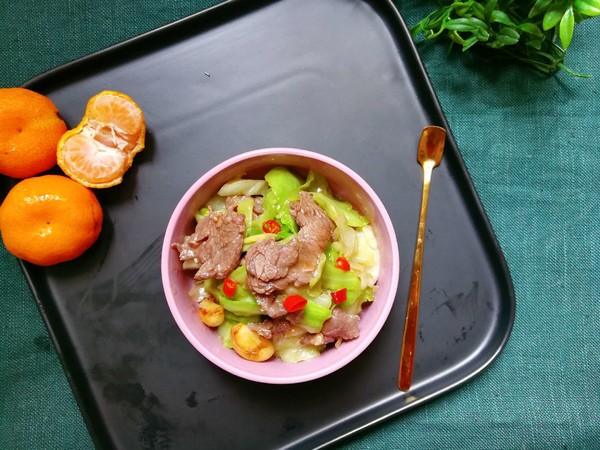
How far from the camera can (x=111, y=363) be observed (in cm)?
189

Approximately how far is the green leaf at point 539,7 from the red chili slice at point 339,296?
1179 millimetres

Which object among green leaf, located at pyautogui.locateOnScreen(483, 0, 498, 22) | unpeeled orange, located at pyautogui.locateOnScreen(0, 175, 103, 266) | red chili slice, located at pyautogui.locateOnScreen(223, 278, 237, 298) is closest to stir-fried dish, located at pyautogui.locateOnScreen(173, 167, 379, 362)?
red chili slice, located at pyautogui.locateOnScreen(223, 278, 237, 298)

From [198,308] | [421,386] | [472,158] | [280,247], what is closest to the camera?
[280,247]

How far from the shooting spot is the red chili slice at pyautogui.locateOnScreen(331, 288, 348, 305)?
1711mm

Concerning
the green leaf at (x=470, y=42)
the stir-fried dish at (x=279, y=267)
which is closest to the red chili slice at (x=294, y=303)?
the stir-fried dish at (x=279, y=267)

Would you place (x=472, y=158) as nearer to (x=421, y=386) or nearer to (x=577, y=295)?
(x=577, y=295)

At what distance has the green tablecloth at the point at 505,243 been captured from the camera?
2.02 m

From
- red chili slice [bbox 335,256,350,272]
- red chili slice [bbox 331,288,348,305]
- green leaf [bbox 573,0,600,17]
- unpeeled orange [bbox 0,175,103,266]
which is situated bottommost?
red chili slice [bbox 331,288,348,305]

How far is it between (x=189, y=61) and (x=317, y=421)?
1331 mm

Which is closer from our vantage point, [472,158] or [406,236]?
[406,236]

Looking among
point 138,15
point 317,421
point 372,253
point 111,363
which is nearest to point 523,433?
point 317,421

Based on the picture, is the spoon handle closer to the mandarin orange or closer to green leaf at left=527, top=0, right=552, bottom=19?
green leaf at left=527, top=0, right=552, bottom=19

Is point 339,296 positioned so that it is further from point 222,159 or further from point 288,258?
point 222,159

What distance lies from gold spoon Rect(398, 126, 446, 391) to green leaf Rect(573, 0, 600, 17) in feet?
1.92
